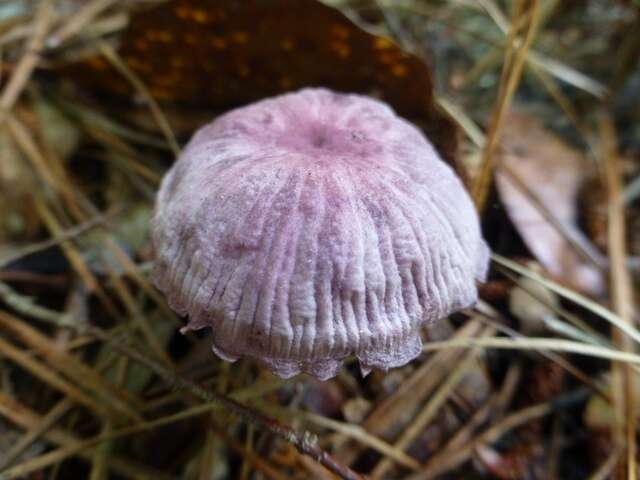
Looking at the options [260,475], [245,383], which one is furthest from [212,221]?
[260,475]

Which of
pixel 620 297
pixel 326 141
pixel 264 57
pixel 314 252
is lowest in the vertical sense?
pixel 620 297

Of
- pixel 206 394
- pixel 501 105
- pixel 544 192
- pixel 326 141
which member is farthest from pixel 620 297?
pixel 206 394

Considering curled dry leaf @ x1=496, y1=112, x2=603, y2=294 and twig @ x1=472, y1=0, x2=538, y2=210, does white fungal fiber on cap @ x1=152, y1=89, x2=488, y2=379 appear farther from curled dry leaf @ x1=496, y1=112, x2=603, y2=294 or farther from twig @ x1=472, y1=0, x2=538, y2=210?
curled dry leaf @ x1=496, y1=112, x2=603, y2=294

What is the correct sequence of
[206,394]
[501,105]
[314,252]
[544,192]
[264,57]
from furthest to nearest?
[544,192]
[264,57]
[501,105]
[206,394]
[314,252]

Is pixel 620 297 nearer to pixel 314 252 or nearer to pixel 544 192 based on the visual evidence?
pixel 544 192

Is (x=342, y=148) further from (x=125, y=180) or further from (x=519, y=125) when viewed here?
(x=519, y=125)

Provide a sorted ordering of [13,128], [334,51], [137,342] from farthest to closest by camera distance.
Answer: [13,128], [334,51], [137,342]
